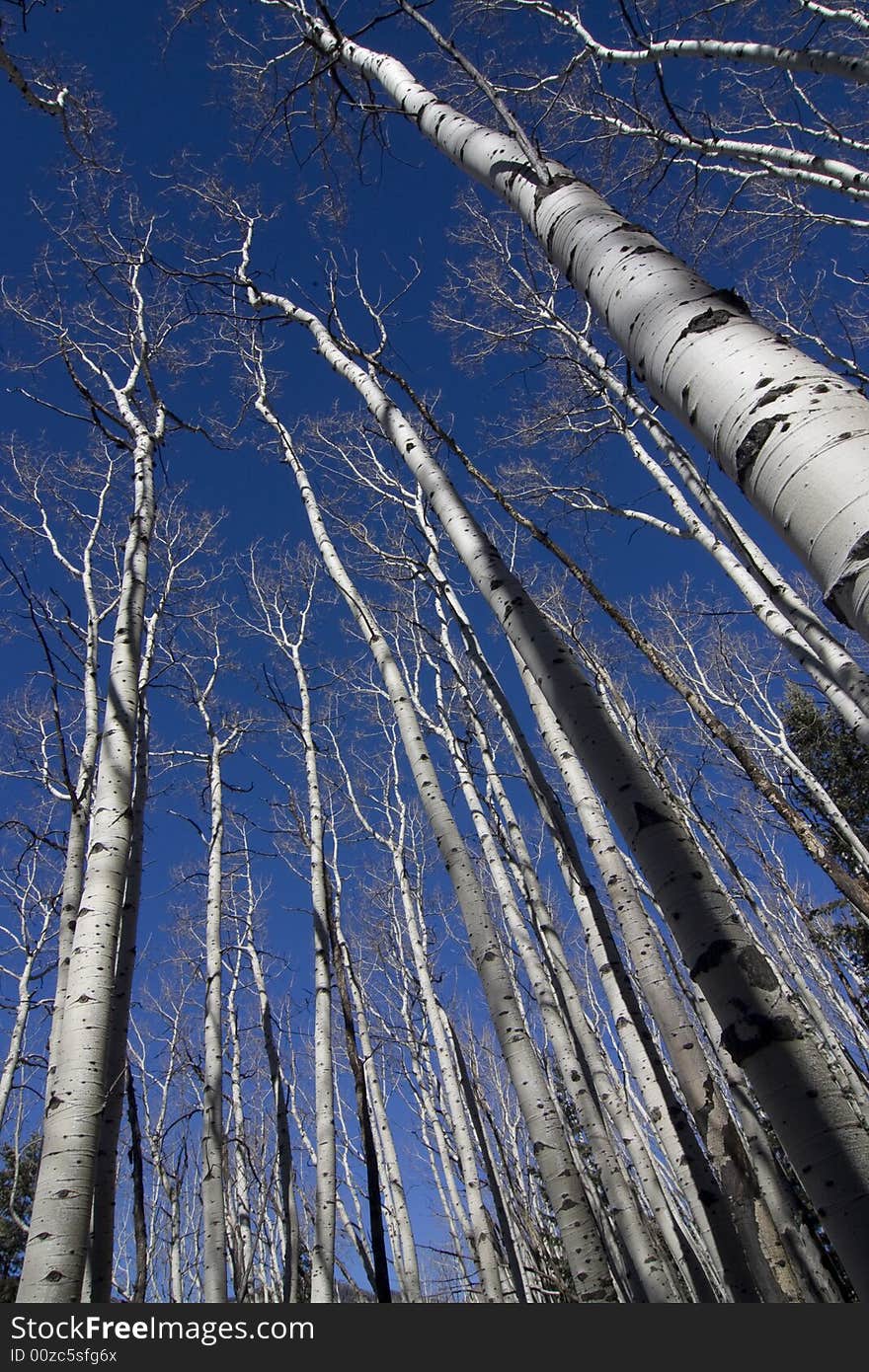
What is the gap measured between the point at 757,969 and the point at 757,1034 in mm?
142

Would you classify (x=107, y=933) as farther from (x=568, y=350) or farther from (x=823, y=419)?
(x=568, y=350)

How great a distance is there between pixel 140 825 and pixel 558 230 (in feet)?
14.0

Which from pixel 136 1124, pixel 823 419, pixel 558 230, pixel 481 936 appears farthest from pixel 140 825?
pixel 823 419

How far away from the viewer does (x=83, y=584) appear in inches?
277

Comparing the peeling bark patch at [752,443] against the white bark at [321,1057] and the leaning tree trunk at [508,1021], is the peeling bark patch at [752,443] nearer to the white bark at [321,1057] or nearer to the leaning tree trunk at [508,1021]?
the leaning tree trunk at [508,1021]

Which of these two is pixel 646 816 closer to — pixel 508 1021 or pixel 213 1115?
pixel 508 1021

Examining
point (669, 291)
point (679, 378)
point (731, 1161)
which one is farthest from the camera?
point (731, 1161)

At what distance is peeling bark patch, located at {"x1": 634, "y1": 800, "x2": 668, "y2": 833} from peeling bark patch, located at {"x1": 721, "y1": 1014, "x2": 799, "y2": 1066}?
0.47 meters

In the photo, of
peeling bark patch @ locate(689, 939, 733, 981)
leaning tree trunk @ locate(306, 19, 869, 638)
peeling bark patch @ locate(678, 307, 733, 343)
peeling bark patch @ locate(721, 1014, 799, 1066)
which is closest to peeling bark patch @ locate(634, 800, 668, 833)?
peeling bark patch @ locate(689, 939, 733, 981)

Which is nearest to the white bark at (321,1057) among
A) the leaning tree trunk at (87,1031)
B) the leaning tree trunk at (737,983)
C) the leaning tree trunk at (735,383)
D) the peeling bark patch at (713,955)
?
the leaning tree trunk at (87,1031)

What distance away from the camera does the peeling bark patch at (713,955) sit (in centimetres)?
153

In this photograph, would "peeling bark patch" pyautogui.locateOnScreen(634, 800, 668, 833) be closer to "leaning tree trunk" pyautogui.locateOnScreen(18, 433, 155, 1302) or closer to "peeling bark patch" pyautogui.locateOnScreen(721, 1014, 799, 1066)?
"peeling bark patch" pyautogui.locateOnScreen(721, 1014, 799, 1066)

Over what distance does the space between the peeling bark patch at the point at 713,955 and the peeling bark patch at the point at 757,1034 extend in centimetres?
12

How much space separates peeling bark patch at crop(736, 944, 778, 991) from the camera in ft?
4.84
